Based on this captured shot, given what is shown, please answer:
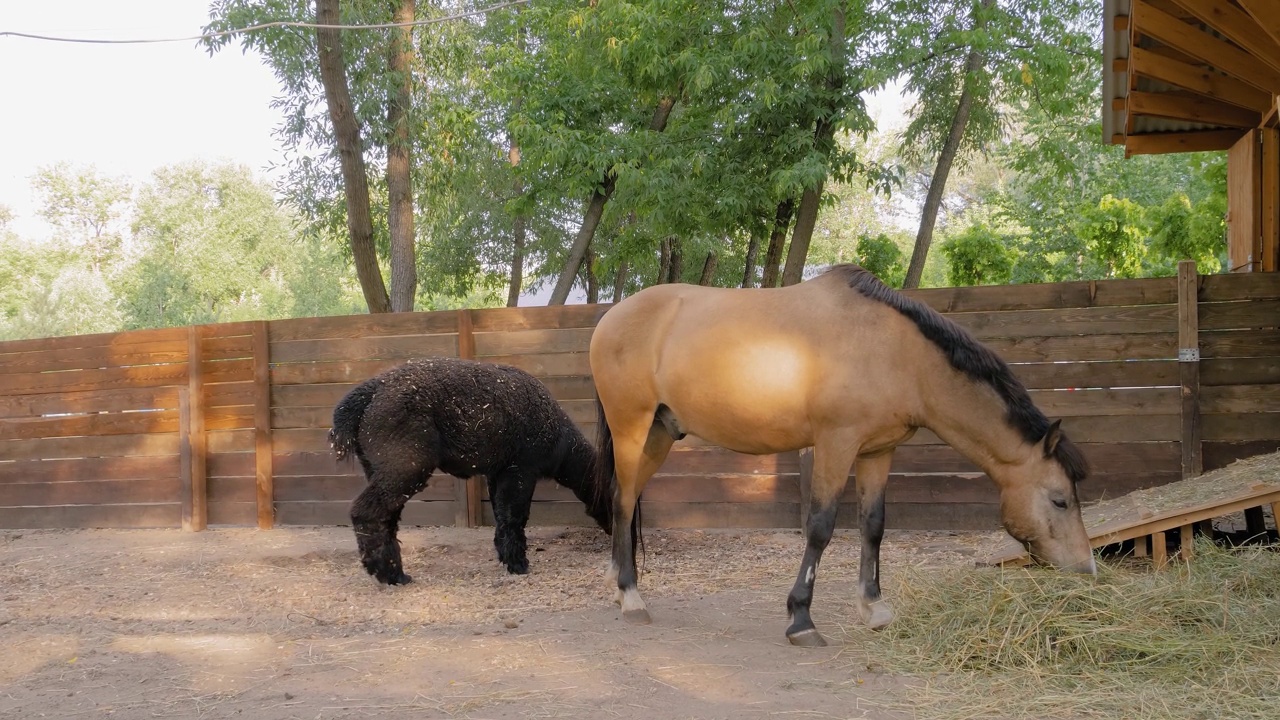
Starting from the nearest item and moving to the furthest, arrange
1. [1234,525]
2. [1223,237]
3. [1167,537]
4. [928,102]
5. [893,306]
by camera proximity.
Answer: [893,306] < [1167,537] < [1234,525] < [1223,237] < [928,102]

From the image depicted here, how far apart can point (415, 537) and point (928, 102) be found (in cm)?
1108

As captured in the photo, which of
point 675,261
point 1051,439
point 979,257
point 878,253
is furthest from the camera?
point 675,261

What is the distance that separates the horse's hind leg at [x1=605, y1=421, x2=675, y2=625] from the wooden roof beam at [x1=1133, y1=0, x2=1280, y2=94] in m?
4.50

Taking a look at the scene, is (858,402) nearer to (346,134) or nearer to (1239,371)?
(1239,371)

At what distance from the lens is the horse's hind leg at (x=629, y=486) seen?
503cm

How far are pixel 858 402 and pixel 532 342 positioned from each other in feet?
12.9

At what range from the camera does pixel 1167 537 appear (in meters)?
5.38

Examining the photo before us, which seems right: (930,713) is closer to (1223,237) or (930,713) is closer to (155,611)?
(155,611)

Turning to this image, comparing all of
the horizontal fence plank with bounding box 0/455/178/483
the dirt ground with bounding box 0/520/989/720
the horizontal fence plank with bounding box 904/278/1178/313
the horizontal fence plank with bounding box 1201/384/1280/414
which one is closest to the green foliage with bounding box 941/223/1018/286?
the horizontal fence plank with bounding box 904/278/1178/313

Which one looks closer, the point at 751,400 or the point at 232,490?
the point at 751,400

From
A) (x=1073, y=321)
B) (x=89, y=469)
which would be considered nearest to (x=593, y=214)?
(x=89, y=469)

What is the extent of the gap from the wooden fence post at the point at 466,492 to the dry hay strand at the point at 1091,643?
4.24 m

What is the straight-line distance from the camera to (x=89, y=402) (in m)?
8.83

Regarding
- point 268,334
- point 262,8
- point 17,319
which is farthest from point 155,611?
point 17,319
